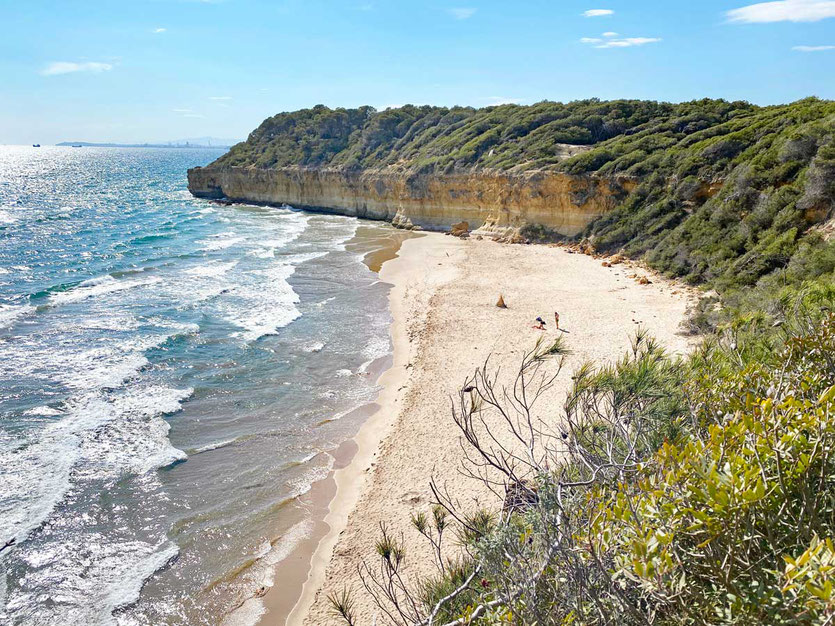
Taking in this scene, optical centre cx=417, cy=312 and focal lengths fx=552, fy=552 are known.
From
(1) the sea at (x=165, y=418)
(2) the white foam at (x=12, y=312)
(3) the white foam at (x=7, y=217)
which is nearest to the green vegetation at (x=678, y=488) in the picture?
(1) the sea at (x=165, y=418)

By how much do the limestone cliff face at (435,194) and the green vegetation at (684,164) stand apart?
885mm

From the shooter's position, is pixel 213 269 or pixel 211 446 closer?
pixel 211 446

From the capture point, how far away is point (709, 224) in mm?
23688

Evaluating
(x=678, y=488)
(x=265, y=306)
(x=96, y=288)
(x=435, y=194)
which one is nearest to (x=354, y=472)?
(x=678, y=488)

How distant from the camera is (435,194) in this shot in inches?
1657

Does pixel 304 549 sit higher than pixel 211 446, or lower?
lower

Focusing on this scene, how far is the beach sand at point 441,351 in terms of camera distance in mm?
9633

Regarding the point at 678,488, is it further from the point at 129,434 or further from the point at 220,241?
the point at 220,241

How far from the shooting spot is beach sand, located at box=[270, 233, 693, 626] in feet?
31.6

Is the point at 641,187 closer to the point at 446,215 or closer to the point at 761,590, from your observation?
the point at 446,215

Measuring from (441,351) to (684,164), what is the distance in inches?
734

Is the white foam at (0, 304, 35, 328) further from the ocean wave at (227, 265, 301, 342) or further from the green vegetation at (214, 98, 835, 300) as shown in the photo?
the green vegetation at (214, 98, 835, 300)

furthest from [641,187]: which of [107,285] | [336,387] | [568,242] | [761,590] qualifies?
[761,590]

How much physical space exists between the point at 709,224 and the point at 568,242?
9568 millimetres
